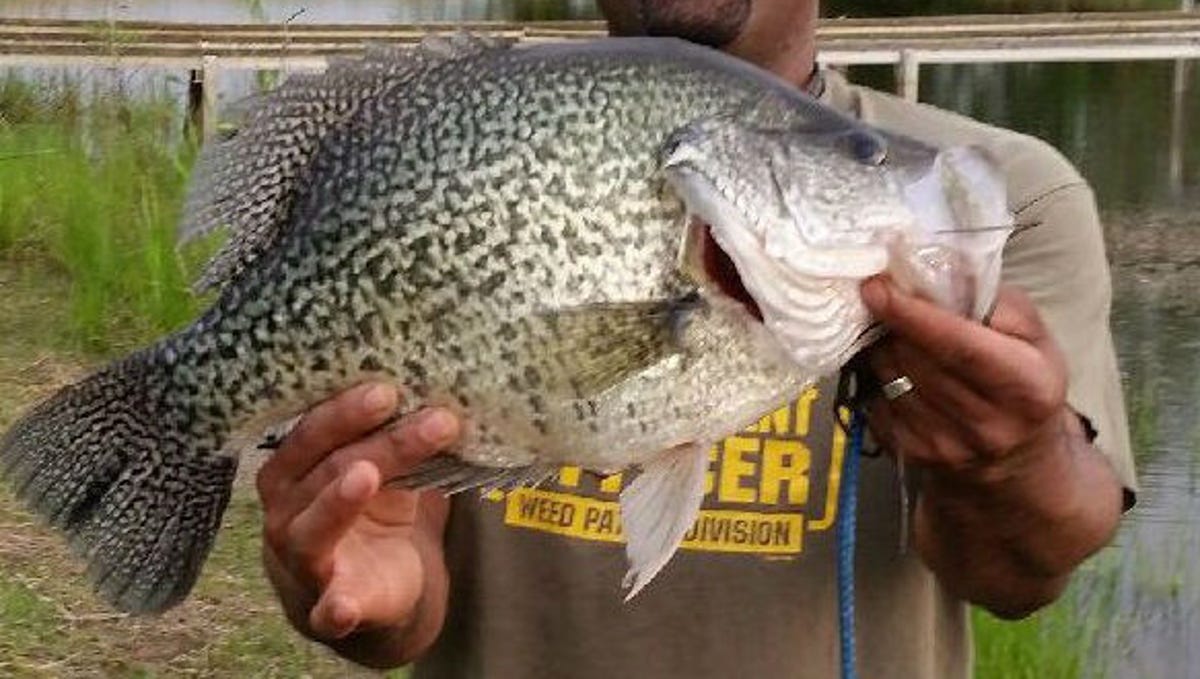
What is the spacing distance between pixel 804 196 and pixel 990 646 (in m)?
2.82

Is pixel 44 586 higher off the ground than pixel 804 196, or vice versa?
pixel 804 196

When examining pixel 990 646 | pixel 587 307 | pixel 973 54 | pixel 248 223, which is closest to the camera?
pixel 587 307

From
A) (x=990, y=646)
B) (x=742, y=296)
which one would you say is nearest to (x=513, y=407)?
(x=742, y=296)

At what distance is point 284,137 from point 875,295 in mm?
757

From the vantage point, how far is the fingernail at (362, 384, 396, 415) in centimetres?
203

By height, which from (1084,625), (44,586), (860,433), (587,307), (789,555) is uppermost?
(587,307)

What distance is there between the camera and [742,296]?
2004 mm

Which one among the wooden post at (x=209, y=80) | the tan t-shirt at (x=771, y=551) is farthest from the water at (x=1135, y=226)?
the tan t-shirt at (x=771, y=551)

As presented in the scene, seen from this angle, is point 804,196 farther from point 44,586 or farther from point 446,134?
point 44,586

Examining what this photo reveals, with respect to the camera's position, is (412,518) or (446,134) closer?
(446,134)

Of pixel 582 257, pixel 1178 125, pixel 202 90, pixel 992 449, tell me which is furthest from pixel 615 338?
pixel 1178 125

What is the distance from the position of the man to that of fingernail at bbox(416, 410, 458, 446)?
29cm

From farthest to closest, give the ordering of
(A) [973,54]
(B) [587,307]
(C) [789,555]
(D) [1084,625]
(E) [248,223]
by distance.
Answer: (A) [973,54] → (D) [1084,625] → (C) [789,555] → (E) [248,223] → (B) [587,307]

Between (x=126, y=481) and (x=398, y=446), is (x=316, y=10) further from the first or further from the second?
(x=398, y=446)
